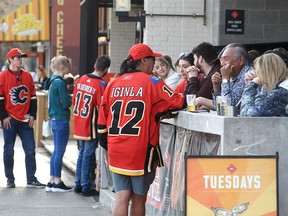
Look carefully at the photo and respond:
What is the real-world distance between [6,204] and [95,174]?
1761mm

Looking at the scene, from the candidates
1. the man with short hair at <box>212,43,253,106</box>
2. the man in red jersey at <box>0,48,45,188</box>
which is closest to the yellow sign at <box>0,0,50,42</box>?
the man in red jersey at <box>0,48,45,188</box>

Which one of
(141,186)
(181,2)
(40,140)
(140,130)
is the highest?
(181,2)

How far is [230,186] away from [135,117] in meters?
1.50

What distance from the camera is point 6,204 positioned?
10.5 meters

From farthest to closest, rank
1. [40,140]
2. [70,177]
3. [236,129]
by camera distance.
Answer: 1. [40,140]
2. [70,177]
3. [236,129]

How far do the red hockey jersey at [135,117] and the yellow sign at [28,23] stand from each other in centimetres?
3002

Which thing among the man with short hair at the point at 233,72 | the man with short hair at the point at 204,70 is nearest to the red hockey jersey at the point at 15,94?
the man with short hair at the point at 204,70

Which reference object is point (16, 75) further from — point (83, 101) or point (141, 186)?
point (141, 186)

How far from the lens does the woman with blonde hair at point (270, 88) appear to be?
6289 millimetres

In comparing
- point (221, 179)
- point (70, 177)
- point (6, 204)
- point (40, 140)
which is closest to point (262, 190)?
point (221, 179)

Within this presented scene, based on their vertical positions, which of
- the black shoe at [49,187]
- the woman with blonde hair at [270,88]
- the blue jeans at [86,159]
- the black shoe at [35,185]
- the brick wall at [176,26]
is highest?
the brick wall at [176,26]

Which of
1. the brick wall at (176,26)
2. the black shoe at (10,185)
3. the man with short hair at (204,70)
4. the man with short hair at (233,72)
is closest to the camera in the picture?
the man with short hair at (233,72)

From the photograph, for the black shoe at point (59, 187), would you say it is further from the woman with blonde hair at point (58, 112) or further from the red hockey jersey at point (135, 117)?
the red hockey jersey at point (135, 117)

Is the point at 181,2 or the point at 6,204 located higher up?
the point at 181,2
